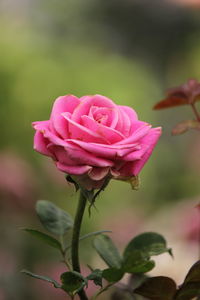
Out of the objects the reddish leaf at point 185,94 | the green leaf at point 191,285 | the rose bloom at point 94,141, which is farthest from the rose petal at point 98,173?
the reddish leaf at point 185,94

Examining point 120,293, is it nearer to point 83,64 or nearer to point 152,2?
point 83,64

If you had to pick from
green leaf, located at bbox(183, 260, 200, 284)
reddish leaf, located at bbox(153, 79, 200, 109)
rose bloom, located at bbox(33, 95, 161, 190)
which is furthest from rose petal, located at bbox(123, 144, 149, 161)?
reddish leaf, located at bbox(153, 79, 200, 109)

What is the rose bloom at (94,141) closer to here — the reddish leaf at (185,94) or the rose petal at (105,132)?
the rose petal at (105,132)

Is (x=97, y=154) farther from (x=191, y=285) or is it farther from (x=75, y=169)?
(x=191, y=285)

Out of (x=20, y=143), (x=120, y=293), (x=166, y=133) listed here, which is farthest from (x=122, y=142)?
(x=166, y=133)

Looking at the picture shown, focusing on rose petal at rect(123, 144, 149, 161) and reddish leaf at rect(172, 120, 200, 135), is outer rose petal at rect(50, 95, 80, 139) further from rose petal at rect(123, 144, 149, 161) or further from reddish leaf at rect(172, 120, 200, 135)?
reddish leaf at rect(172, 120, 200, 135)

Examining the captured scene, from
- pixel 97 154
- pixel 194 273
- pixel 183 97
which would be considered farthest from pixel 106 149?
pixel 183 97
